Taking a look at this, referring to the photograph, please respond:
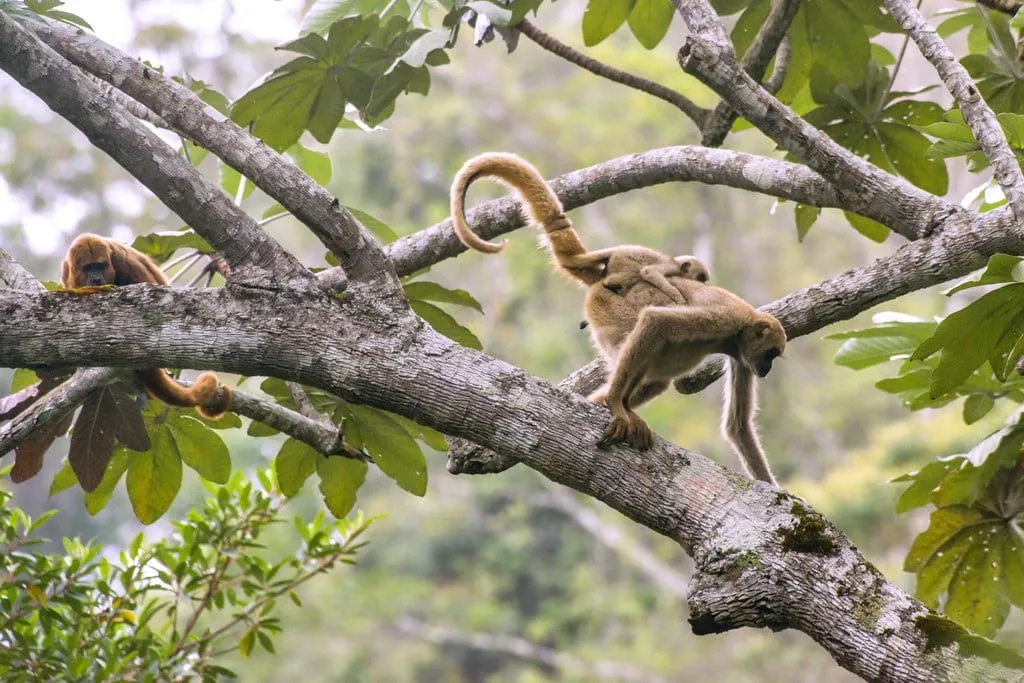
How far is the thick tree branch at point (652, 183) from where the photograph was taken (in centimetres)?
367

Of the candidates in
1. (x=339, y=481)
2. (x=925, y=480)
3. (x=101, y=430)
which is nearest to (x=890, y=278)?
(x=925, y=480)

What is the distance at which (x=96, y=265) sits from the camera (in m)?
4.18

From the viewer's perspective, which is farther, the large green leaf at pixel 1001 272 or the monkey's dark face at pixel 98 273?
the monkey's dark face at pixel 98 273

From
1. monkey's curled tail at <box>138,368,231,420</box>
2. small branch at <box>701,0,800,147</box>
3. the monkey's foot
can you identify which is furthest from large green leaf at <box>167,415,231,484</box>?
small branch at <box>701,0,800,147</box>

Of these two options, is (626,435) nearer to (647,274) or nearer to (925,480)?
(647,274)

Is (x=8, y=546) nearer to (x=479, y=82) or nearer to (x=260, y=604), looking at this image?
(x=260, y=604)

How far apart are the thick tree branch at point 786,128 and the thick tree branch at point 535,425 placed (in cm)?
115

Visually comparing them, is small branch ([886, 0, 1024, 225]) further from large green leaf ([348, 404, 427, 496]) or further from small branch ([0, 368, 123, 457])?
small branch ([0, 368, 123, 457])

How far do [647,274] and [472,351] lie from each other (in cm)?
102

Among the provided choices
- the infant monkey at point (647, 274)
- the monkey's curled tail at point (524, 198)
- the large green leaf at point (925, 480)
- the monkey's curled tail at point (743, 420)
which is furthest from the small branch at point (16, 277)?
the large green leaf at point (925, 480)

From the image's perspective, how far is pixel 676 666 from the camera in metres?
15.3

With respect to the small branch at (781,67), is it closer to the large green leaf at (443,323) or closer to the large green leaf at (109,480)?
the large green leaf at (443,323)

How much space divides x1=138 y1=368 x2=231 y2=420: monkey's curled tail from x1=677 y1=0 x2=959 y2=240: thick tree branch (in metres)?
1.96

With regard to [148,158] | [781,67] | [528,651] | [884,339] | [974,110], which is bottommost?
[148,158]
